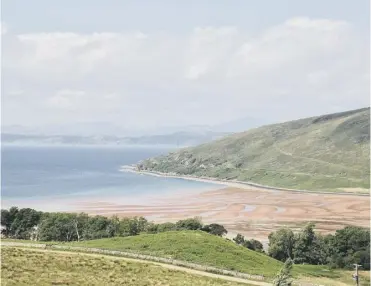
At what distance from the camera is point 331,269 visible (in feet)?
252

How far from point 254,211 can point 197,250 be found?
99.3m

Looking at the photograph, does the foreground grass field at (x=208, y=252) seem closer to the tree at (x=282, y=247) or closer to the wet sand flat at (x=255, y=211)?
the tree at (x=282, y=247)

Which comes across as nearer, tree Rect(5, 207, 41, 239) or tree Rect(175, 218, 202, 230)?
tree Rect(175, 218, 202, 230)

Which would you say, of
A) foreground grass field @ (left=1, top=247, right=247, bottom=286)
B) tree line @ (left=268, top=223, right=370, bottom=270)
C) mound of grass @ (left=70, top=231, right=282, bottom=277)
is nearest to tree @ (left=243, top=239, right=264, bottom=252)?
tree line @ (left=268, top=223, right=370, bottom=270)

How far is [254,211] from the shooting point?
157750 millimetres

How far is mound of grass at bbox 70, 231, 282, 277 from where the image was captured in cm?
5744

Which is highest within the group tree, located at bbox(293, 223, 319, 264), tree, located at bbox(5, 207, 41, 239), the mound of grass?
tree, located at bbox(5, 207, 41, 239)

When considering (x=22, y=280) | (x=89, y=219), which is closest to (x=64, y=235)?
(x=89, y=219)

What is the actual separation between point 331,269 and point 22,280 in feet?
171

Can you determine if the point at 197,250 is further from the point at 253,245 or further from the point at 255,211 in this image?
the point at 255,211

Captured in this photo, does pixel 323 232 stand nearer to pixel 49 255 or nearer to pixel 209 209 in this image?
pixel 209 209

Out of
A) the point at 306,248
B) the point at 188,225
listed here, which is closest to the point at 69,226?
the point at 188,225

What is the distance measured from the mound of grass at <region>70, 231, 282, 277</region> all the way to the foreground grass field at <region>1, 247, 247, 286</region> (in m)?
7.54

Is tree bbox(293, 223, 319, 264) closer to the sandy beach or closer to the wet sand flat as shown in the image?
the sandy beach
